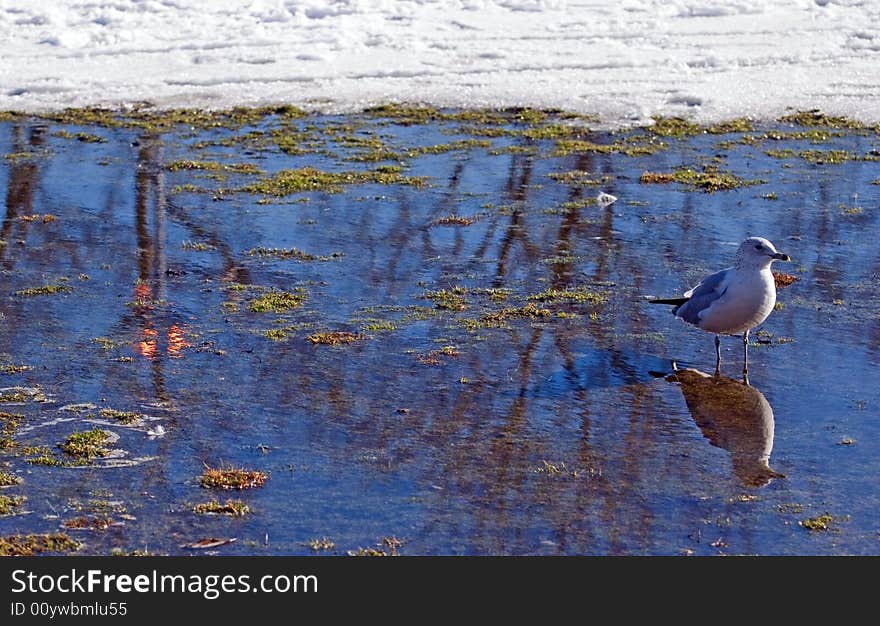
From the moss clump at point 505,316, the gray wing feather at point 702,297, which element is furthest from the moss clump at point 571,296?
the gray wing feather at point 702,297

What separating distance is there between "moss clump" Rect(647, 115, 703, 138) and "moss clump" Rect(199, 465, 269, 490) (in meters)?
10.9

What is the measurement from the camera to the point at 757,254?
10219 mm

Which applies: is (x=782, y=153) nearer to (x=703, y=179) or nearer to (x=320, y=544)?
(x=703, y=179)

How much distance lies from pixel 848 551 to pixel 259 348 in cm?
509

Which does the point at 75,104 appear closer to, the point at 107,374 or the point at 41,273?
the point at 41,273

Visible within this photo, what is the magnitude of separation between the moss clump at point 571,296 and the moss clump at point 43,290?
430 centimetres

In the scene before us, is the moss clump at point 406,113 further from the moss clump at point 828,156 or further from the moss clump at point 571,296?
the moss clump at point 571,296

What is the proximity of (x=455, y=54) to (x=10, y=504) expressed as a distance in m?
16.2

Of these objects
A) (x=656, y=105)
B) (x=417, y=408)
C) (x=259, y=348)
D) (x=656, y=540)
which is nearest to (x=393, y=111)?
(x=656, y=105)

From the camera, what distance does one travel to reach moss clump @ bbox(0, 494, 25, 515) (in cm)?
785

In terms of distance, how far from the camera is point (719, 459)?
28.5 ft

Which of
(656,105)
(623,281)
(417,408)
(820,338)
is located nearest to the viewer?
(417,408)

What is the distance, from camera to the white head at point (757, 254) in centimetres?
1015

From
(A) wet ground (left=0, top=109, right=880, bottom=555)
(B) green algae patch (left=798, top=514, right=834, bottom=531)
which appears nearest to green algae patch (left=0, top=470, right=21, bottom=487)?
(A) wet ground (left=0, top=109, right=880, bottom=555)
